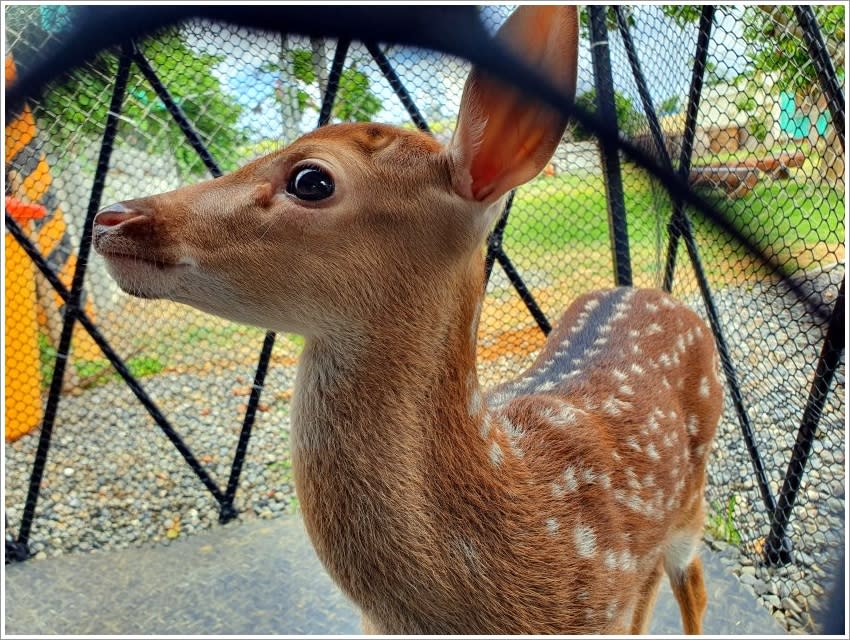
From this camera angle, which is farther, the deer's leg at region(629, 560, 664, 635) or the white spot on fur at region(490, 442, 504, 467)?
the deer's leg at region(629, 560, 664, 635)

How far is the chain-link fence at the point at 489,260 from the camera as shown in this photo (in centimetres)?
78

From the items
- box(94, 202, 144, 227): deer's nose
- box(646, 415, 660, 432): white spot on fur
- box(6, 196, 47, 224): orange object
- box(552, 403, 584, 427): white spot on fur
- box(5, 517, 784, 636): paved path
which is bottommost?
box(5, 517, 784, 636): paved path

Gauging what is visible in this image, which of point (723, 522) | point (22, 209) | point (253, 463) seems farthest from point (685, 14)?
point (253, 463)

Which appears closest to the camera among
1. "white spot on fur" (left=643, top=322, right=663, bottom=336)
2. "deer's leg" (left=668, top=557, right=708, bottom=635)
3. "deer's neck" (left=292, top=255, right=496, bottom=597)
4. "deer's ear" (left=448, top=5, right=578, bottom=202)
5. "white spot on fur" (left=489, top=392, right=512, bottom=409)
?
"deer's ear" (left=448, top=5, right=578, bottom=202)

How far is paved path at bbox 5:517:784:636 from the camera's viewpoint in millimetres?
1678

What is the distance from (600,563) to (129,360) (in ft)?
5.88

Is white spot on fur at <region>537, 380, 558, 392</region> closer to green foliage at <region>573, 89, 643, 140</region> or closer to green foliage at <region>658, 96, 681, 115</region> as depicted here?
green foliage at <region>658, 96, 681, 115</region>

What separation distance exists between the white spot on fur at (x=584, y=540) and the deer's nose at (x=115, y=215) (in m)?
0.69

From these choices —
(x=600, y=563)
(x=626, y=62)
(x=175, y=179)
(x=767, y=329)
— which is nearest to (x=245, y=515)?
(x=175, y=179)

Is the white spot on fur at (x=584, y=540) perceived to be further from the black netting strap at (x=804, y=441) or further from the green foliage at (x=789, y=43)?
the green foliage at (x=789, y=43)

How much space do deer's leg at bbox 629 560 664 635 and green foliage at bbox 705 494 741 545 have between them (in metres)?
0.61

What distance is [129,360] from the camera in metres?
2.28

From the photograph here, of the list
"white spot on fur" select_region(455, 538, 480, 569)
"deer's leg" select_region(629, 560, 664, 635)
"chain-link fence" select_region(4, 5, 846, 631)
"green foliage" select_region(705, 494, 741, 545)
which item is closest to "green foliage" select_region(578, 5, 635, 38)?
"chain-link fence" select_region(4, 5, 846, 631)

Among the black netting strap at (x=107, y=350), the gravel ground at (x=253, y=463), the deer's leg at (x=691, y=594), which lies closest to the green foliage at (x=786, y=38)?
the gravel ground at (x=253, y=463)
